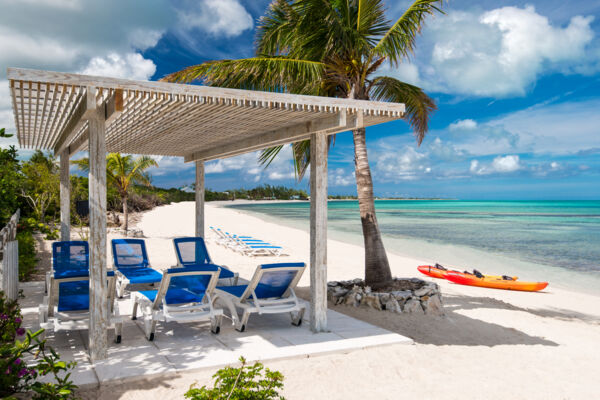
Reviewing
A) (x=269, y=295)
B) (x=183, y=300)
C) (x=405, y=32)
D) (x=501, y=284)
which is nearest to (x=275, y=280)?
(x=269, y=295)

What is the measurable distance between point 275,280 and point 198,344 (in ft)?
3.72

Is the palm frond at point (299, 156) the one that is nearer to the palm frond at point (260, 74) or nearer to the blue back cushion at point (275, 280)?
the palm frond at point (260, 74)

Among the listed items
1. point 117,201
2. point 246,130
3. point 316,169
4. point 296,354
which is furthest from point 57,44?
point 117,201

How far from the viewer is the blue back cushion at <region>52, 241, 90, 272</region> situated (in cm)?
646

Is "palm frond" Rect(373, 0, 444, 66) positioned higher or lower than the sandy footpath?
higher

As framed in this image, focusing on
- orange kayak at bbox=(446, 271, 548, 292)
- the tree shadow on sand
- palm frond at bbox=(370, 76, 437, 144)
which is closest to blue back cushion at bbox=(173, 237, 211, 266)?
the tree shadow on sand

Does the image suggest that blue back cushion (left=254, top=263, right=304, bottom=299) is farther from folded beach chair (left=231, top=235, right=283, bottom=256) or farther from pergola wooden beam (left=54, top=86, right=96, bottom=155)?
folded beach chair (left=231, top=235, right=283, bottom=256)

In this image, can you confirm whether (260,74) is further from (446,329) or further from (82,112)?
(446,329)

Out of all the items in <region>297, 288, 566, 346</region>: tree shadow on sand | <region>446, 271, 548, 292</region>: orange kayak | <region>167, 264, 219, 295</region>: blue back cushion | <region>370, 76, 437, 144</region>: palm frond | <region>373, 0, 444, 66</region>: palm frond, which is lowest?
<region>446, 271, 548, 292</region>: orange kayak

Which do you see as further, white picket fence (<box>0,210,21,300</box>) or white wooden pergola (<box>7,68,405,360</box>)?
white picket fence (<box>0,210,21,300</box>)

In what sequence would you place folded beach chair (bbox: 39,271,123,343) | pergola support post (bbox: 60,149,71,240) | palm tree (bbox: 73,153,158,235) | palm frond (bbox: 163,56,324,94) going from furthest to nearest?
palm tree (bbox: 73,153,158,235), pergola support post (bbox: 60,149,71,240), palm frond (bbox: 163,56,324,94), folded beach chair (bbox: 39,271,123,343)

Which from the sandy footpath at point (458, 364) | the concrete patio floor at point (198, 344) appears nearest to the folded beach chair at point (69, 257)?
the concrete patio floor at point (198, 344)

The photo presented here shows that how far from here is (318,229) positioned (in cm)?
520

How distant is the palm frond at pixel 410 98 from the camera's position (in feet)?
25.8
